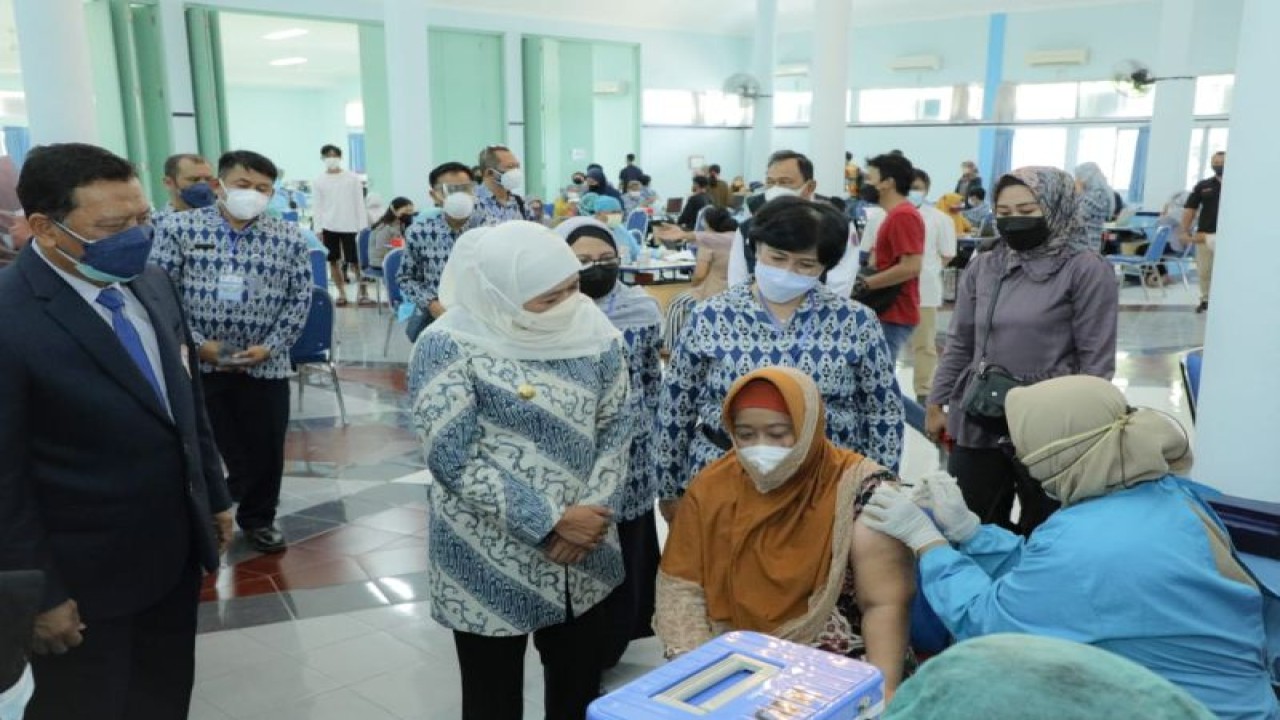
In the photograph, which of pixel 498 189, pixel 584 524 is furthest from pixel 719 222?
pixel 584 524

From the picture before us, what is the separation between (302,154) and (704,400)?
23.7 meters

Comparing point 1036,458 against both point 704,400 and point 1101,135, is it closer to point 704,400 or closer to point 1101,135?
point 704,400

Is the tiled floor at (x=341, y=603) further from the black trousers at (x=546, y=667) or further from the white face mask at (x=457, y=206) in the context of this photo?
the white face mask at (x=457, y=206)

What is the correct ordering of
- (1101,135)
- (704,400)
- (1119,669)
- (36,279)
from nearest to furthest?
(1119,669), (36,279), (704,400), (1101,135)

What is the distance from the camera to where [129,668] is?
1.96 metres

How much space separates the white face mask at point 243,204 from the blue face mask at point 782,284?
2202 millimetres

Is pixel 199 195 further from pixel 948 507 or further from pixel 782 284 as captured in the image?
pixel 948 507

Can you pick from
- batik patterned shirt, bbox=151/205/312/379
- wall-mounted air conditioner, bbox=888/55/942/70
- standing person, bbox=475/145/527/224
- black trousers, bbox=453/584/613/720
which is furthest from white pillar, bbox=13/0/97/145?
wall-mounted air conditioner, bbox=888/55/942/70

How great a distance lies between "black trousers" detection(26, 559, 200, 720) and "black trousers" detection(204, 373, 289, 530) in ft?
6.07

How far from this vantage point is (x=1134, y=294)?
11.2 m

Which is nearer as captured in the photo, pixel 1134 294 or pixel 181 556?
pixel 181 556

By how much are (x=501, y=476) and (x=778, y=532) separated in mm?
558

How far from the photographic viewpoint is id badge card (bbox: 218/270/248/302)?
362 cm

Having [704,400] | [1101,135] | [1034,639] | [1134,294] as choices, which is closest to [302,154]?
[1101,135]
